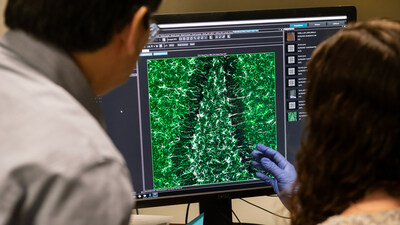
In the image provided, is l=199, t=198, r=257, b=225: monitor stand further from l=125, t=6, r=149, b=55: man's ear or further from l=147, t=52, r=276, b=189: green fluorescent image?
l=125, t=6, r=149, b=55: man's ear

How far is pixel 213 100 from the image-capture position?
1288 millimetres

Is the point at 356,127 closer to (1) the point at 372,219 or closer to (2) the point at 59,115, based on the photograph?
(1) the point at 372,219

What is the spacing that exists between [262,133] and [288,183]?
0.47 ft

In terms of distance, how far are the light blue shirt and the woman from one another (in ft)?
1.14

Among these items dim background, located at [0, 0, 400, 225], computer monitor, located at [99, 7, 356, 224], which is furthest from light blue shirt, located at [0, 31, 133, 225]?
dim background, located at [0, 0, 400, 225]

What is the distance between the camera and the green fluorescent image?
1.27 m

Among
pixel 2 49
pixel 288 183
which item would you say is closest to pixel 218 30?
pixel 288 183

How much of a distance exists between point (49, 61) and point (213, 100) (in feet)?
2.14

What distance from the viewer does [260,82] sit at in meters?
1.31

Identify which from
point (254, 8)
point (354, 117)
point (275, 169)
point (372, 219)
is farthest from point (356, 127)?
point (254, 8)

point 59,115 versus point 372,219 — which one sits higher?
point 59,115

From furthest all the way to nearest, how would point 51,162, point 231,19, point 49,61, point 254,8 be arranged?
1. point 254,8
2. point 231,19
3. point 49,61
4. point 51,162

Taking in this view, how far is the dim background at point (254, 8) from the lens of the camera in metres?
1.47

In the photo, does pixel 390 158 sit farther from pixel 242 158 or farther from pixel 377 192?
pixel 242 158
